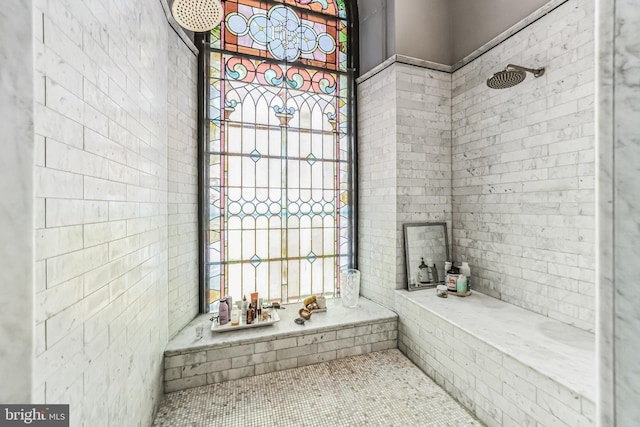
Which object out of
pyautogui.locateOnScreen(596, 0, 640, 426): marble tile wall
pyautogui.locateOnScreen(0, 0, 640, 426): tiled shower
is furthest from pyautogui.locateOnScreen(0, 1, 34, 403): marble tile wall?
pyautogui.locateOnScreen(596, 0, 640, 426): marble tile wall

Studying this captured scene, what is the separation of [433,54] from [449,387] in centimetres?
316

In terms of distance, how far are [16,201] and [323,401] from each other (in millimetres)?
2015

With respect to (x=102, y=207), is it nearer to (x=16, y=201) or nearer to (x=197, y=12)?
(x=16, y=201)

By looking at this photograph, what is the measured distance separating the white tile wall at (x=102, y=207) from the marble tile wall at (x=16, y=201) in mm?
40

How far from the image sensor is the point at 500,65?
237 centimetres

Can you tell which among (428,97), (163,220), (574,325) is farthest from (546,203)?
(163,220)

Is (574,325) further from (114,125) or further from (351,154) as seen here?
(114,125)

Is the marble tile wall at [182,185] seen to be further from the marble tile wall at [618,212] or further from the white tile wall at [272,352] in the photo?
the marble tile wall at [618,212]

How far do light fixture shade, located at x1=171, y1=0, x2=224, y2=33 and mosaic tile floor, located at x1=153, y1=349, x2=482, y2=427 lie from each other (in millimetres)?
2577

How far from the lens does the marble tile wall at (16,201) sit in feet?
2.22

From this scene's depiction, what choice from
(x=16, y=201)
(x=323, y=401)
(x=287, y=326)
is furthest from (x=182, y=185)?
(x=323, y=401)

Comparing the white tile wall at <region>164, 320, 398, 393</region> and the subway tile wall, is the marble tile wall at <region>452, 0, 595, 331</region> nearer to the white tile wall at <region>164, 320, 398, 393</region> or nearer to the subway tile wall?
the subway tile wall

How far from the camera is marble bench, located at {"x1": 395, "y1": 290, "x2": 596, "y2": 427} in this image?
54.4 inches

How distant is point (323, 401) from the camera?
190 centimetres
